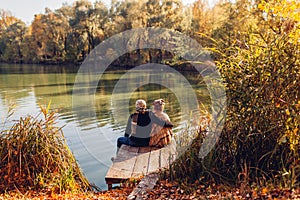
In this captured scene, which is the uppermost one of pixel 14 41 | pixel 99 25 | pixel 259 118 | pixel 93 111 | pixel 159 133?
pixel 99 25

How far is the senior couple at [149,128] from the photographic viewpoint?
6.09 m

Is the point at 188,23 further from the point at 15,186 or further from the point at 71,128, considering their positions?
the point at 15,186

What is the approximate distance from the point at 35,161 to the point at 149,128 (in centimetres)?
231

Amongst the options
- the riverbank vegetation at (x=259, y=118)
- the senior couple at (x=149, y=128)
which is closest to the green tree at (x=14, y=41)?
the senior couple at (x=149, y=128)

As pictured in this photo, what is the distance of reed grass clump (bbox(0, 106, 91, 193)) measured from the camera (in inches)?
178

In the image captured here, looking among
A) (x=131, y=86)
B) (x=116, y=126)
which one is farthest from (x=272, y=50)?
(x=131, y=86)

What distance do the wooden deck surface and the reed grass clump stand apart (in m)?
0.62

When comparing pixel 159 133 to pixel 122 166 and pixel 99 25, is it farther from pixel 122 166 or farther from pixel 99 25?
pixel 99 25

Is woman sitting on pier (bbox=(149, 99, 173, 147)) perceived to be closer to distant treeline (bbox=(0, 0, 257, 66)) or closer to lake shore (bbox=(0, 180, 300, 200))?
lake shore (bbox=(0, 180, 300, 200))

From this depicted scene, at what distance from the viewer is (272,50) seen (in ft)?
12.4

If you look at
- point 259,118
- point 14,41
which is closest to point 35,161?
point 259,118

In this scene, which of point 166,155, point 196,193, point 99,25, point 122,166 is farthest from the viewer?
point 99,25

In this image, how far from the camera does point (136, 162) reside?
5.32 meters

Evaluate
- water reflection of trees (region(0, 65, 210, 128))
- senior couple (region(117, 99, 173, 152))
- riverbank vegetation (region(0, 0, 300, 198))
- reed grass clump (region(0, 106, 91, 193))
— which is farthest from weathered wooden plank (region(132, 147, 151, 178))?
water reflection of trees (region(0, 65, 210, 128))
